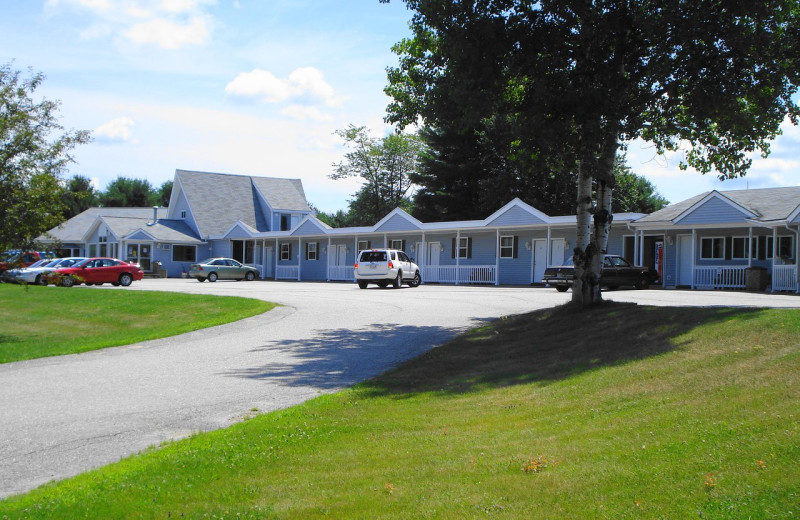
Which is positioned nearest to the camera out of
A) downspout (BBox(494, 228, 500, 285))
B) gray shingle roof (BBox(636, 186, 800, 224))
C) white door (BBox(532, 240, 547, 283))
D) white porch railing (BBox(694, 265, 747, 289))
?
gray shingle roof (BBox(636, 186, 800, 224))

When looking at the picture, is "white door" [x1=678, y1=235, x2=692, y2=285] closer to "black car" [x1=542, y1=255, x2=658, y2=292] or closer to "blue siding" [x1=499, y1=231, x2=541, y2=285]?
"black car" [x1=542, y1=255, x2=658, y2=292]

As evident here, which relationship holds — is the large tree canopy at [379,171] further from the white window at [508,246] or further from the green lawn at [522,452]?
the green lawn at [522,452]

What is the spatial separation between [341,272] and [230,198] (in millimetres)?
19684

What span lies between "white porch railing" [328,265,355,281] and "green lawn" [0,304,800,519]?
34.4 metres

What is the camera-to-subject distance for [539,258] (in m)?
35.4

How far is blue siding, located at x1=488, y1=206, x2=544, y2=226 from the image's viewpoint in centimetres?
3388

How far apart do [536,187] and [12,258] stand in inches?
1485

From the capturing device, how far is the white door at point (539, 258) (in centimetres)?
3516

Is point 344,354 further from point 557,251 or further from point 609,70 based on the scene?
point 557,251

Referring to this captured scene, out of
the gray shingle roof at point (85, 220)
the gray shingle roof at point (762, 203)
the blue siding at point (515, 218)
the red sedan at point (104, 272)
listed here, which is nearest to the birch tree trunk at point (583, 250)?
the gray shingle roof at point (762, 203)

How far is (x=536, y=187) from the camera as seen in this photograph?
50.8 metres

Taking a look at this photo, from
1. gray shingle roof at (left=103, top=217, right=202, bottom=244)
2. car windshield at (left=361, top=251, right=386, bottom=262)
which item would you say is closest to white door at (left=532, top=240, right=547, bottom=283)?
car windshield at (left=361, top=251, right=386, bottom=262)

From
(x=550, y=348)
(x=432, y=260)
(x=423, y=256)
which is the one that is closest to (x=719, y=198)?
(x=423, y=256)

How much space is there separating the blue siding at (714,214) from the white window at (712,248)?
6.93ft
